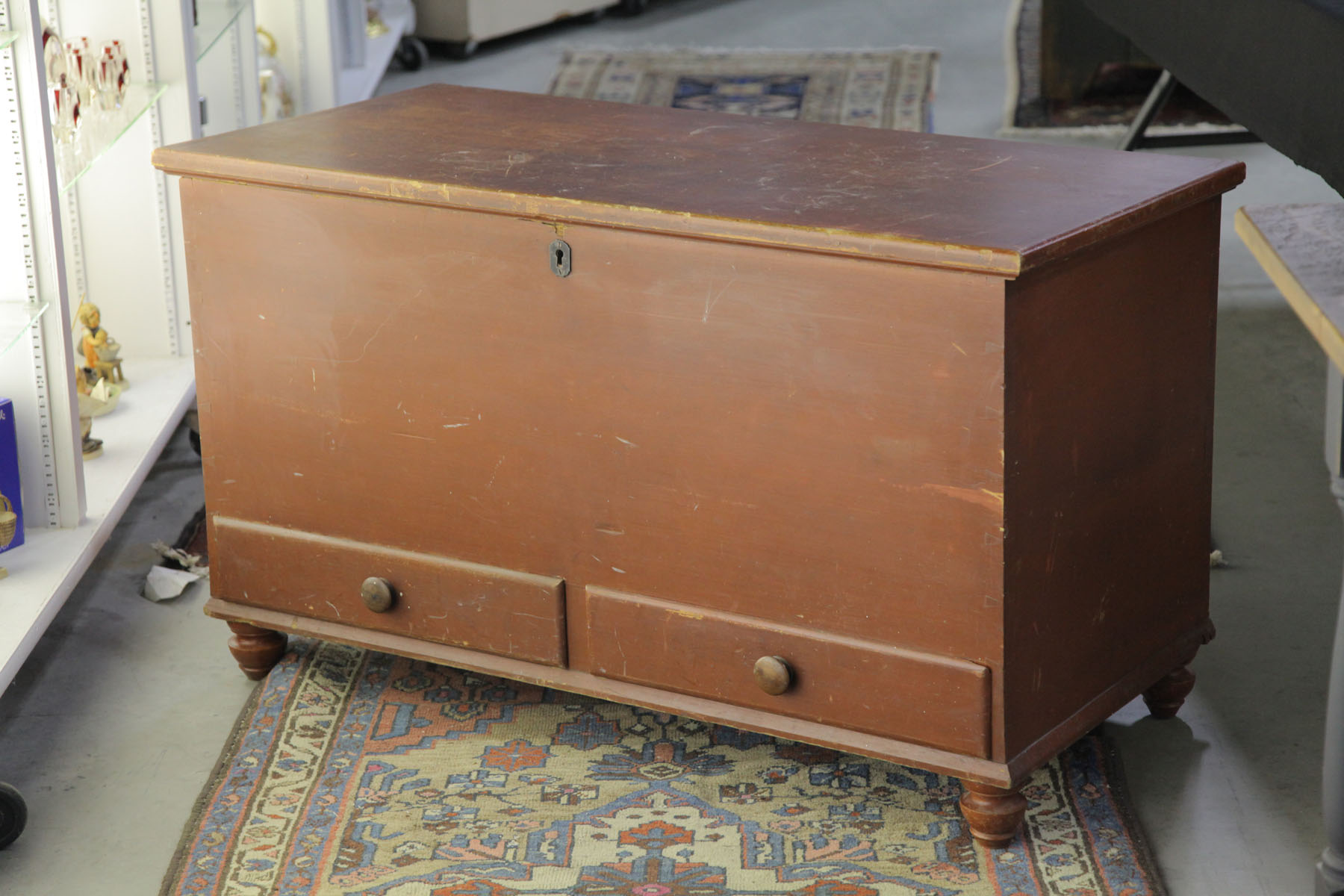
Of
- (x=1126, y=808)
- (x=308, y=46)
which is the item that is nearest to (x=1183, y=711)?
(x=1126, y=808)

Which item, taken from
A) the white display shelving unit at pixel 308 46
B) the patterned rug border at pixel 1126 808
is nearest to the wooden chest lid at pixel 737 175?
the patterned rug border at pixel 1126 808

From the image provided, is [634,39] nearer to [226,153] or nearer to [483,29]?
[483,29]

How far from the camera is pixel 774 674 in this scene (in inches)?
68.8

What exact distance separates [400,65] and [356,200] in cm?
441

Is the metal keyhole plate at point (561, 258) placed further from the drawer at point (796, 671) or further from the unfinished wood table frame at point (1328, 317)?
the unfinished wood table frame at point (1328, 317)

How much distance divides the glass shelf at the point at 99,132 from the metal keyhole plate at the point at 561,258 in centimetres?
103

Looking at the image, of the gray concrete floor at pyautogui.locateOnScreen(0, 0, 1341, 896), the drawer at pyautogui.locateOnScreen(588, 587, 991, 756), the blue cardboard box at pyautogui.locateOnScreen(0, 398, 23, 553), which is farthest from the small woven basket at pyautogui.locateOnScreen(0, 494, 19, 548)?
the drawer at pyautogui.locateOnScreen(588, 587, 991, 756)

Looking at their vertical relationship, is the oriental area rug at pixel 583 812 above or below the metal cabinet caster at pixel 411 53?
below

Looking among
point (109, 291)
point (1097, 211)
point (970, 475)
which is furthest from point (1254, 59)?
point (109, 291)

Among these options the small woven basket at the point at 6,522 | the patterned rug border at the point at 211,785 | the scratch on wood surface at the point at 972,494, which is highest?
the scratch on wood surface at the point at 972,494

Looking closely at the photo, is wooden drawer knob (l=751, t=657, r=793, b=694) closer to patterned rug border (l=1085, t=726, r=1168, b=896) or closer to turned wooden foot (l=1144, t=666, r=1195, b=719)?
patterned rug border (l=1085, t=726, r=1168, b=896)

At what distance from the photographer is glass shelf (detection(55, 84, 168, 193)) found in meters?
2.46

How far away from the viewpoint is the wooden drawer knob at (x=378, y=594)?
1.95 m

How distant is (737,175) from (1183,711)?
35.2 inches
